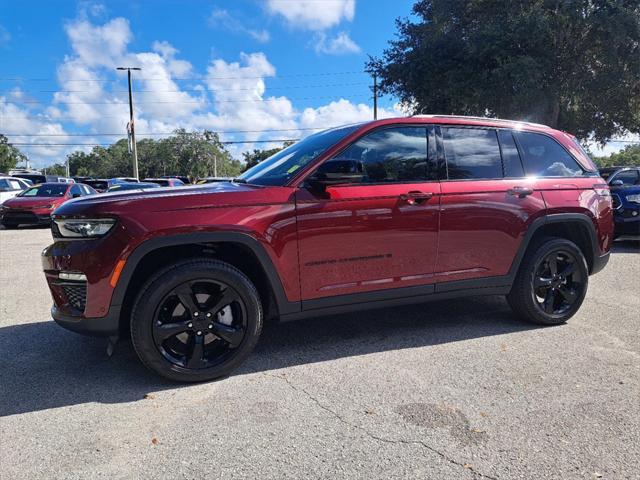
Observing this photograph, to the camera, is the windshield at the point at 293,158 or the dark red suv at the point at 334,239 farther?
the windshield at the point at 293,158

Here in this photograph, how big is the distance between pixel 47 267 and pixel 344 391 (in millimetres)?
2193

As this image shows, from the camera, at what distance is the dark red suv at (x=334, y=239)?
3135mm

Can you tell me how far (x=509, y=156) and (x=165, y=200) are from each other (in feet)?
9.89

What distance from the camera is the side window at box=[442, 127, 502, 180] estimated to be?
4.05 metres

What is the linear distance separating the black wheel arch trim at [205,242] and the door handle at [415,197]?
1.17m

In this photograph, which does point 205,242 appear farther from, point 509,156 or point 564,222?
point 564,222

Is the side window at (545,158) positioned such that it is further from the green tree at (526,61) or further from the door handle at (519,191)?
the green tree at (526,61)

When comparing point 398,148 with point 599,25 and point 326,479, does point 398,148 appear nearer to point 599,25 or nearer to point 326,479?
point 326,479

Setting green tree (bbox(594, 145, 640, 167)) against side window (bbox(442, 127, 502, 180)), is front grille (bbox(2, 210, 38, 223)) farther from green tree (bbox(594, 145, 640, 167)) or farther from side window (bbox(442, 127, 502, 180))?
green tree (bbox(594, 145, 640, 167))

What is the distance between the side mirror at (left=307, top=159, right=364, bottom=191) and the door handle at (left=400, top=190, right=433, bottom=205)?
43 cm

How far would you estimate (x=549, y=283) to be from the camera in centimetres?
450

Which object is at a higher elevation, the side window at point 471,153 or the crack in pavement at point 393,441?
the side window at point 471,153

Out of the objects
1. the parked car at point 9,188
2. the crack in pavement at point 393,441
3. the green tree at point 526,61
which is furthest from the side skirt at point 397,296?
the parked car at point 9,188

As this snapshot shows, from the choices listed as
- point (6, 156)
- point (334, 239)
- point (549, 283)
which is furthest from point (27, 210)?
point (6, 156)
